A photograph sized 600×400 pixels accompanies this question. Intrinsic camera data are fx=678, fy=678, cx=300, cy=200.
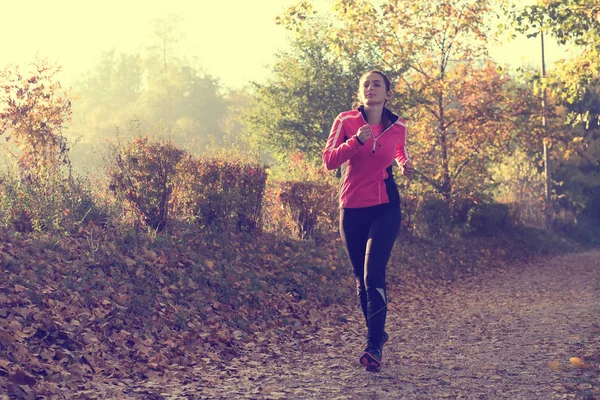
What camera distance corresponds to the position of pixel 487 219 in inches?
832

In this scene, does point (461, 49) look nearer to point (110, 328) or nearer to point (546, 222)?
point (546, 222)

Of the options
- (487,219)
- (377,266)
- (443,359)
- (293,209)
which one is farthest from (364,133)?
(487,219)

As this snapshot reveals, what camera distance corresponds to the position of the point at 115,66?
65688 mm

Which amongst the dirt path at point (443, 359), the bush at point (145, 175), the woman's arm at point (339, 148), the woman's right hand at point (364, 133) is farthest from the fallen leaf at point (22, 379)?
the bush at point (145, 175)

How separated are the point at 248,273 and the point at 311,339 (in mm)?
2269

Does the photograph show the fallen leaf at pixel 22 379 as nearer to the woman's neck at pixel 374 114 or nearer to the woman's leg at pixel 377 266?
the woman's leg at pixel 377 266

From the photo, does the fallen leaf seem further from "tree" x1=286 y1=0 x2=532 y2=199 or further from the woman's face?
"tree" x1=286 y1=0 x2=532 y2=199

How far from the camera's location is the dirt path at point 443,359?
16.3 feet

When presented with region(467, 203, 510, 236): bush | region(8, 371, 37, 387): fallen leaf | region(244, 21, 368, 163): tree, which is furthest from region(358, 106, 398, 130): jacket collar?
region(244, 21, 368, 163): tree

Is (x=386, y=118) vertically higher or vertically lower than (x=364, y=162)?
higher

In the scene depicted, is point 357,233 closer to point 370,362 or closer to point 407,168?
point 407,168

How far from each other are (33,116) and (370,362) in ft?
24.2

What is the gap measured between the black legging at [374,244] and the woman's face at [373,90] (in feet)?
2.87

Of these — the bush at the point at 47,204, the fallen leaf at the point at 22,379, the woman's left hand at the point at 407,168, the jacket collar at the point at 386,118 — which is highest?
the jacket collar at the point at 386,118
